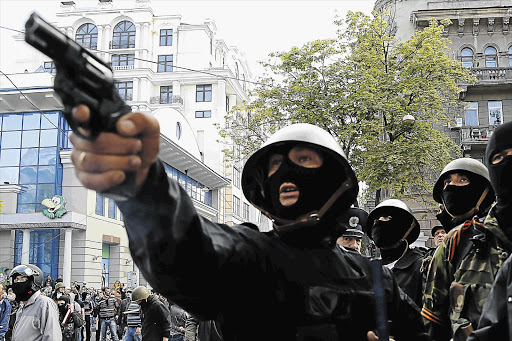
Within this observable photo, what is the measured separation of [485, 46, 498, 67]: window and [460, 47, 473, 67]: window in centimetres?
79

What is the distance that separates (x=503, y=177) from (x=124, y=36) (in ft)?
209

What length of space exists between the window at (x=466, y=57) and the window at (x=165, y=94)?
3697 cm

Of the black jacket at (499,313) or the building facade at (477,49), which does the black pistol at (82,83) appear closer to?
the black jacket at (499,313)

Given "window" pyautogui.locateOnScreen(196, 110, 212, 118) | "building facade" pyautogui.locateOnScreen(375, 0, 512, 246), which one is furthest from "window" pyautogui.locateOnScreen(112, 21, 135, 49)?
"building facade" pyautogui.locateOnScreen(375, 0, 512, 246)

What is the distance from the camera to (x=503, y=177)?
331 cm

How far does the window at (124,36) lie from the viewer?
63375mm

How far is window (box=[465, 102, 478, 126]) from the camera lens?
29.3 m

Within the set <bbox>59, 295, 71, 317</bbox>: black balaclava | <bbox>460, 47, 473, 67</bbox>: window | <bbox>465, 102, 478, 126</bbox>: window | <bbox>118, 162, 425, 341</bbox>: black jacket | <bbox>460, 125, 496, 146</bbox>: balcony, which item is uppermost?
<bbox>460, 47, 473, 67</bbox>: window

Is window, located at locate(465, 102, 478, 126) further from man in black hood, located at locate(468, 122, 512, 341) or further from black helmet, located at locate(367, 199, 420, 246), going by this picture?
man in black hood, located at locate(468, 122, 512, 341)

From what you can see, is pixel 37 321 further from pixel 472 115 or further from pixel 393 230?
pixel 472 115

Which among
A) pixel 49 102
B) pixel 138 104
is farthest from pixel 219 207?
pixel 49 102

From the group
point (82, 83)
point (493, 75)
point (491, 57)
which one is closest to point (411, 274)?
point (82, 83)

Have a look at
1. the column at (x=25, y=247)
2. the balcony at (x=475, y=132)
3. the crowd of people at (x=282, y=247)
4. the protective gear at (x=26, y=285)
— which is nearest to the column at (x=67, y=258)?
the column at (x=25, y=247)

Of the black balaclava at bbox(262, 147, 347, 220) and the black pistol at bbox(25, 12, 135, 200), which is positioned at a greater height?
the black pistol at bbox(25, 12, 135, 200)
